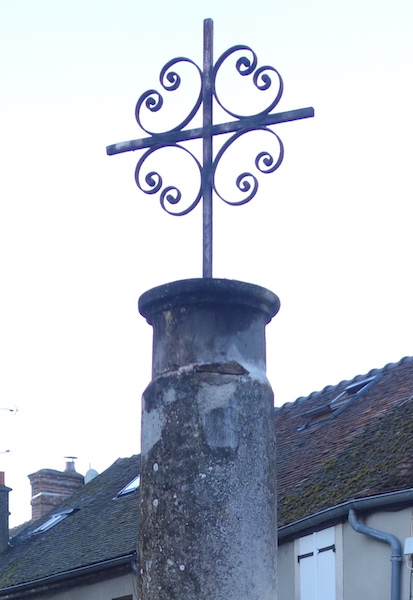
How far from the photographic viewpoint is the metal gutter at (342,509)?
1038cm

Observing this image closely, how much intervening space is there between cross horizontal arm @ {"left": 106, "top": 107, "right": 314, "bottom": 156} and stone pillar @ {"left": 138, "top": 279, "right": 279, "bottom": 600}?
798mm

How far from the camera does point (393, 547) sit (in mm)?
10414

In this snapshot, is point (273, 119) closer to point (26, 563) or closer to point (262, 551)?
point (262, 551)

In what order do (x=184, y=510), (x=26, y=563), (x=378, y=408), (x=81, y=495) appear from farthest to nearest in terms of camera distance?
(x=81, y=495) → (x=26, y=563) → (x=378, y=408) → (x=184, y=510)

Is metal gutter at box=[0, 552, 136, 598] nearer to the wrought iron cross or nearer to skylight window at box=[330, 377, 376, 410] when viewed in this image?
skylight window at box=[330, 377, 376, 410]

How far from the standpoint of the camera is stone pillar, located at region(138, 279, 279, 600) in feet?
14.3

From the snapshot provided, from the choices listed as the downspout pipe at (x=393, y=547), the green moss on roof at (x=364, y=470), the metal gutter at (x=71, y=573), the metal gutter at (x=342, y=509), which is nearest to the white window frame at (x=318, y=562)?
the metal gutter at (x=342, y=509)

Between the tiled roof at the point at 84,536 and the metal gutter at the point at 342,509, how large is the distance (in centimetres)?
298

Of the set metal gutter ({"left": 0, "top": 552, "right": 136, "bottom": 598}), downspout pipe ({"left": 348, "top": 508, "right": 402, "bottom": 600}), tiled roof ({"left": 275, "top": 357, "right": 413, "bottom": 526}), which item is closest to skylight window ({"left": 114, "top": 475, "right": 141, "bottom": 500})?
metal gutter ({"left": 0, "top": 552, "right": 136, "bottom": 598})

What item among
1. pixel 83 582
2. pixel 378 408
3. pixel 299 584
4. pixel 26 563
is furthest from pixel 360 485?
pixel 26 563

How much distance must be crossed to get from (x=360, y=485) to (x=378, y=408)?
9.41 feet

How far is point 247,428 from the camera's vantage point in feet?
14.9

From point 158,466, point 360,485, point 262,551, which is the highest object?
point 360,485

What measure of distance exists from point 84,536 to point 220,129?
13055 millimetres
